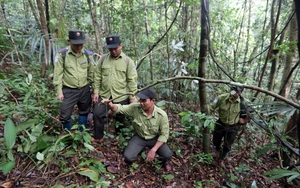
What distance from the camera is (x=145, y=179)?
3.14 m

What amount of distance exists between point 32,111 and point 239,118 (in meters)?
3.79

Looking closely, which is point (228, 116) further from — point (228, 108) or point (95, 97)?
point (95, 97)

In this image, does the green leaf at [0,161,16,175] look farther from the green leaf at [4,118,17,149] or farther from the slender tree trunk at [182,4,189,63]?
the slender tree trunk at [182,4,189,63]

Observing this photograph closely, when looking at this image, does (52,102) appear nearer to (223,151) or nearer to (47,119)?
(47,119)

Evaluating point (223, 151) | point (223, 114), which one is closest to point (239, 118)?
point (223, 114)

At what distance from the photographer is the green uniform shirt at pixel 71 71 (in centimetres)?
341

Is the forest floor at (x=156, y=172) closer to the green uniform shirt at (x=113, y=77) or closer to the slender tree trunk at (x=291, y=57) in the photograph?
the green uniform shirt at (x=113, y=77)

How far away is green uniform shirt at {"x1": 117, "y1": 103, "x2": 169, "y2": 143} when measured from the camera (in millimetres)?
3402

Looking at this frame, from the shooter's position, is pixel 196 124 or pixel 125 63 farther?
pixel 196 124

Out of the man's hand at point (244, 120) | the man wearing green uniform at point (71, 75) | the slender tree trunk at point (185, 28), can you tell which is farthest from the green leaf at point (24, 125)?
the slender tree trunk at point (185, 28)

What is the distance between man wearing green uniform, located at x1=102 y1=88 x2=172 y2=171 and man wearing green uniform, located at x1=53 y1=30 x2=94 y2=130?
725 millimetres

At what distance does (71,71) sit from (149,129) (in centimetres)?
170

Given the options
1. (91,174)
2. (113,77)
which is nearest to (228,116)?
(113,77)

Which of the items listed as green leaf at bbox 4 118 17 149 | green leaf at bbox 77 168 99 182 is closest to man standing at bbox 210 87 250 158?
green leaf at bbox 77 168 99 182
